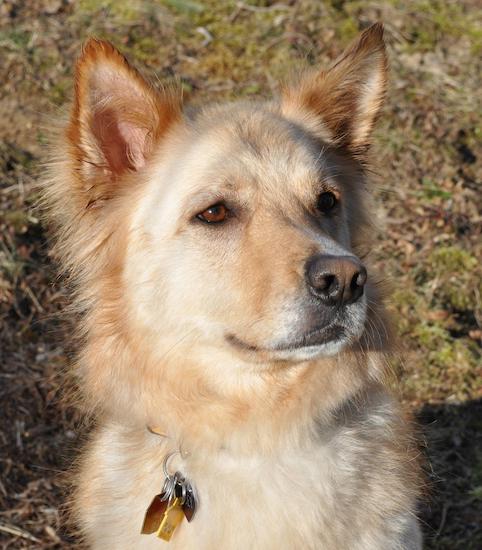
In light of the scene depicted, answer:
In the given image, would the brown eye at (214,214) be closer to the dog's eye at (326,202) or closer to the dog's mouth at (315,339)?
the dog's eye at (326,202)

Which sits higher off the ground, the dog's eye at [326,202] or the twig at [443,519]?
the dog's eye at [326,202]

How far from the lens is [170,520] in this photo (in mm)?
3125

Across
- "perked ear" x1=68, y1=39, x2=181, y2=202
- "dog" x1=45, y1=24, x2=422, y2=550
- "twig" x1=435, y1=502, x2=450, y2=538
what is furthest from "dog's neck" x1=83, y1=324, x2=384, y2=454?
"twig" x1=435, y1=502, x2=450, y2=538

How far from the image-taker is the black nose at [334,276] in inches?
108

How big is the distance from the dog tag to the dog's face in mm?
620

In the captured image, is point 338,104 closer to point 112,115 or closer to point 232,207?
point 232,207

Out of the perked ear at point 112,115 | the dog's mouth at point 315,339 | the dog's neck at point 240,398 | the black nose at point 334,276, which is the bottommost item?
the dog's neck at point 240,398

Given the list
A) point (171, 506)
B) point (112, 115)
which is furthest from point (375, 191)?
point (171, 506)

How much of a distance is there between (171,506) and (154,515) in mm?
74

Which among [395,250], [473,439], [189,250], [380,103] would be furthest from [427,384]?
[189,250]

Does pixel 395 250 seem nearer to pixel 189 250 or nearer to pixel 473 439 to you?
pixel 473 439

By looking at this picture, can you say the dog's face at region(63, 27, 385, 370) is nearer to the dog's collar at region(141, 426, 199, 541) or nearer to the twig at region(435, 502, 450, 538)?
the dog's collar at region(141, 426, 199, 541)

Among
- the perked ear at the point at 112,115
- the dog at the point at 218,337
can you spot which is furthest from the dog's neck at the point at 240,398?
the perked ear at the point at 112,115

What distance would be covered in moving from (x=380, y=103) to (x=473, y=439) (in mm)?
2281
